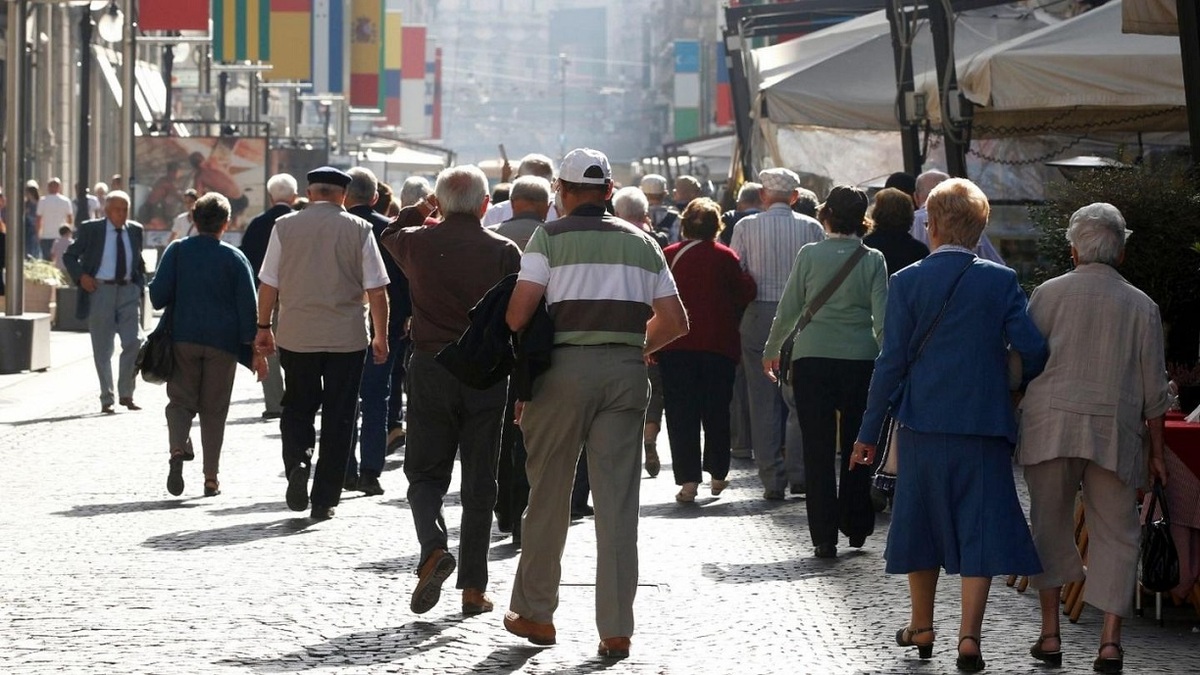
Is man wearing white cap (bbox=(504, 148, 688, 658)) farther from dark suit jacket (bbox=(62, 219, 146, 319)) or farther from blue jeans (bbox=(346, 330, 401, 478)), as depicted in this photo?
dark suit jacket (bbox=(62, 219, 146, 319))

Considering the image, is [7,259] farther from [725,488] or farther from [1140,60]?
[1140,60]

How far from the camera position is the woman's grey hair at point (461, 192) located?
9125 mm

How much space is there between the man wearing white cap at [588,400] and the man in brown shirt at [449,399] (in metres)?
0.65

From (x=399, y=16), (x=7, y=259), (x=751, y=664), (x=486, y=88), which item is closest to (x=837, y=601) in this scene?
(x=751, y=664)

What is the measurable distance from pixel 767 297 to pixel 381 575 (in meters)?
4.19

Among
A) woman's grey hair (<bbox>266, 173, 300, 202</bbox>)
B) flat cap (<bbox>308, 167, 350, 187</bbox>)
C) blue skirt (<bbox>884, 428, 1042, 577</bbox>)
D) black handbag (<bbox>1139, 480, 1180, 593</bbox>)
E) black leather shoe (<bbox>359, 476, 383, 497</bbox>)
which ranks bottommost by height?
black leather shoe (<bbox>359, 476, 383, 497</bbox>)

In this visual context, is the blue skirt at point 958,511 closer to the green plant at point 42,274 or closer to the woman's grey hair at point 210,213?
the woman's grey hair at point 210,213

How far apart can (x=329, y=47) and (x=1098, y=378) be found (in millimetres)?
45462

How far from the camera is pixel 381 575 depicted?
369 inches

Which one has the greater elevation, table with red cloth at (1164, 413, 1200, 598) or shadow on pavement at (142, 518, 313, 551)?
table with red cloth at (1164, 413, 1200, 598)

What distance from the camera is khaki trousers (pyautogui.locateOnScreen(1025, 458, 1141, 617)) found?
25.1 feet

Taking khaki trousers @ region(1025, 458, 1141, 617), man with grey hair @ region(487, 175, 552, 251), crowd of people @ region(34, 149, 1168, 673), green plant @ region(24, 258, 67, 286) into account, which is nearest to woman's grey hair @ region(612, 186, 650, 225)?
crowd of people @ region(34, 149, 1168, 673)

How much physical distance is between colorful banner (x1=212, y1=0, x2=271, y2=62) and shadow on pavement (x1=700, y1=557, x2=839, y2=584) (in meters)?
35.7

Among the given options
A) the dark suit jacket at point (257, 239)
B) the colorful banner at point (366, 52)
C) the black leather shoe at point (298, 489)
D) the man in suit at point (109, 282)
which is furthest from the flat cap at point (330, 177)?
the colorful banner at point (366, 52)
